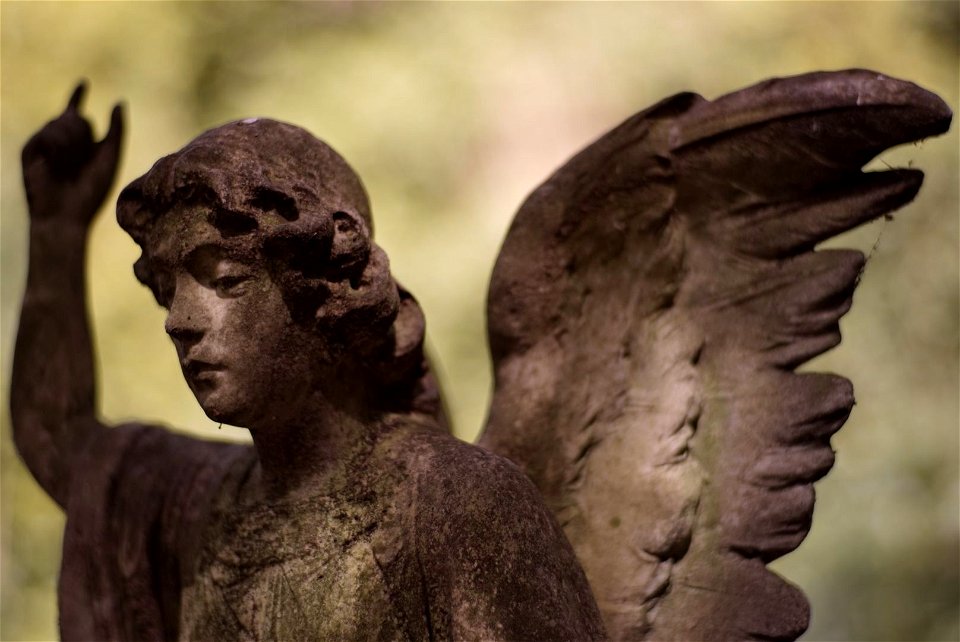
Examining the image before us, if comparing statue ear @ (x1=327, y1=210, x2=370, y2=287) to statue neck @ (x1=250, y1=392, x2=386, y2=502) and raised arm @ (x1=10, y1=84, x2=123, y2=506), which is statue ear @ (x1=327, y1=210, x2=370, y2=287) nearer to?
statue neck @ (x1=250, y1=392, x2=386, y2=502)

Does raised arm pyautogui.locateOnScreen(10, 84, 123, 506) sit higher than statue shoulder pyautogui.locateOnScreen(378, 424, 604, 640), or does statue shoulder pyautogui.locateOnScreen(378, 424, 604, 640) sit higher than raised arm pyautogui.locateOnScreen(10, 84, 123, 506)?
raised arm pyautogui.locateOnScreen(10, 84, 123, 506)

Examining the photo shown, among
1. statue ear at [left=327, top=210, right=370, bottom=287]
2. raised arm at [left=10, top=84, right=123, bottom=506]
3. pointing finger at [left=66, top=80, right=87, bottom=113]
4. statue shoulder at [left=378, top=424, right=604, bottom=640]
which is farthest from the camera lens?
pointing finger at [left=66, top=80, right=87, bottom=113]

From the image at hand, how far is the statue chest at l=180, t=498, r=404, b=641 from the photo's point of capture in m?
1.63

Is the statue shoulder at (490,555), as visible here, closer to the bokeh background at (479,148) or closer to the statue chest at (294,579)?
the statue chest at (294,579)

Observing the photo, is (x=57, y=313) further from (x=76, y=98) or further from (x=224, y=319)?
(x=224, y=319)

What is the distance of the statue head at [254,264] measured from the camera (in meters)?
1.61

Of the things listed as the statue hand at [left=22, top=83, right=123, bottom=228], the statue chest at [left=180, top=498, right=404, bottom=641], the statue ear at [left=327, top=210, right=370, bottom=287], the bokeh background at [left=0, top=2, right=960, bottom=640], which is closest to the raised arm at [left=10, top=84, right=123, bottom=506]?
the statue hand at [left=22, top=83, right=123, bottom=228]

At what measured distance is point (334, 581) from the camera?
1.65 m

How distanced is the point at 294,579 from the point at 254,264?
43 centimetres

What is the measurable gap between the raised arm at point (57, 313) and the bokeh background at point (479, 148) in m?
1.56

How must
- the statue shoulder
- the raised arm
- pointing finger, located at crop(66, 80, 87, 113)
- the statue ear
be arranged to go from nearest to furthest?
the statue shoulder < the statue ear < the raised arm < pointing finger, located at crop(66, 80, 87, 113)

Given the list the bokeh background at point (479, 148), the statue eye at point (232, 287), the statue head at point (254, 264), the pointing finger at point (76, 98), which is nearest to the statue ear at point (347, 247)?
the statue head at point (254, 264)

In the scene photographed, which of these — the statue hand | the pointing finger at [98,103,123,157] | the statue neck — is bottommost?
the statue neck

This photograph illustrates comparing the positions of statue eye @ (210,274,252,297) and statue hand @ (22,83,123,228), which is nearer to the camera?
statue eye @ (210,274,252,297)
